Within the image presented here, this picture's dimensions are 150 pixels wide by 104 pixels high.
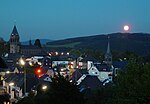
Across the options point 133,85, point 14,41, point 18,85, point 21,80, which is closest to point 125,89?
point 133,85

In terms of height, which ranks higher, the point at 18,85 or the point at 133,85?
the point at 133,85

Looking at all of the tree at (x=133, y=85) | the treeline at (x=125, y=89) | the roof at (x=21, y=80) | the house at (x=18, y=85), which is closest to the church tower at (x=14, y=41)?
the roof at (x=21, y=80)

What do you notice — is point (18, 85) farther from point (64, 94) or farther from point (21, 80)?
point (64, 94)

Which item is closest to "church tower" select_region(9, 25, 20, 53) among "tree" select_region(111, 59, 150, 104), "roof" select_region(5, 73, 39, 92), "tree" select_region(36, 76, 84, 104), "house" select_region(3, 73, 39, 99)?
"roof" select_region(5, 73, 39, 92)

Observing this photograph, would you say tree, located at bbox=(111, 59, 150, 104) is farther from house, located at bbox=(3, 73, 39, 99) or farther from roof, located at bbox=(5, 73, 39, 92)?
roof, located at bbox=(5, 73, 39, 92)

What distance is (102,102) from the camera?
23.4 m

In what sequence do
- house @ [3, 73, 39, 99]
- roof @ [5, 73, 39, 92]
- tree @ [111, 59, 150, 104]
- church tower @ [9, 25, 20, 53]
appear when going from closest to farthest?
tree @ [111, 59, 150, 104], house @ [3, 73, 39, 99], roof @ [5, 73, 39, 92], church tower @ [9, 25, 20, 53]

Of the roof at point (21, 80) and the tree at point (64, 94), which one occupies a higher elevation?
the tree at point (64, 94)

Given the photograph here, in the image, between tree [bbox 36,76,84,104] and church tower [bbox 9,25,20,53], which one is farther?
church tower [bbox 9,25,20,53]

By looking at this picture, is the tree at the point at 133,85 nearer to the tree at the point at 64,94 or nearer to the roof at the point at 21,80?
the tree at the point at 64,94

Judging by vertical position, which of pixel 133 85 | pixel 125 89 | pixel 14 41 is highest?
pixel 14 41

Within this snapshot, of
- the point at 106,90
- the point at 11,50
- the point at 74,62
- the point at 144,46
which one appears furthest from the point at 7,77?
the point at 144,46

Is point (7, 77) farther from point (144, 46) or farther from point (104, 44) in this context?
point (104, 44)

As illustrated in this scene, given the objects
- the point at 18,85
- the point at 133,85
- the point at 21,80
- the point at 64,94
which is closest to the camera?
the point at 133,85
